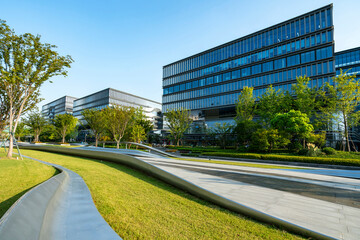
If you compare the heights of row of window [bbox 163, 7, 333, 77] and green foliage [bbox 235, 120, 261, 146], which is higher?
row of window [bbox 163, 7, 333, 77]

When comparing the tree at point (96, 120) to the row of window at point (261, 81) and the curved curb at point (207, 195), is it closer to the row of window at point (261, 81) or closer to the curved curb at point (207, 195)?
the curved curb at point (207, 195)

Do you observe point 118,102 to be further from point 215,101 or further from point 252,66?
point 252,66

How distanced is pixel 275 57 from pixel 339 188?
4485 cm

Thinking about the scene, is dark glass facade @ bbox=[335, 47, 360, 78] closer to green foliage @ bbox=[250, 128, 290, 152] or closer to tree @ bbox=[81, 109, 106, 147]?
green foliage @ bbox=[250, 128, 290, 152]

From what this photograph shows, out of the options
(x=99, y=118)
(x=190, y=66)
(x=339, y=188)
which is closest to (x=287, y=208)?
(x=339, y=188)

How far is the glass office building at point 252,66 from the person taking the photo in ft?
127

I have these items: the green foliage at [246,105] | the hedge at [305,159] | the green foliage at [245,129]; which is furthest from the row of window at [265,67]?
the hedge at [305,159]

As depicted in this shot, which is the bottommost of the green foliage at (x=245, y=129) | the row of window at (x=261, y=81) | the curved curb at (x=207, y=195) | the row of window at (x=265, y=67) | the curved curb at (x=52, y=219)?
the curved curb at (x=207, y=195)

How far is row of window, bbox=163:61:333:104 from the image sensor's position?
38.8 meters

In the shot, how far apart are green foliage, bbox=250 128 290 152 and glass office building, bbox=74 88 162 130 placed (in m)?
63.1

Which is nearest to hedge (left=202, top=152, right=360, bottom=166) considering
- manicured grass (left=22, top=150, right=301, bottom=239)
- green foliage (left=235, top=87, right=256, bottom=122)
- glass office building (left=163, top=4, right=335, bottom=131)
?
green foliage (left=235, top=87, right=256, bottom=122)

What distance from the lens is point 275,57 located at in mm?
44281

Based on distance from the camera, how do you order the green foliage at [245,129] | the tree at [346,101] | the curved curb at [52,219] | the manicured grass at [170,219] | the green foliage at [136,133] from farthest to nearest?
the green foliage at [136,133] → the green foliage at [245,129] → the tree at [346,101] → the manicured grass at [170,219] → the curved curb at [52,219]

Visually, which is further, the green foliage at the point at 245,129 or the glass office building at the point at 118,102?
the glass office building at the point at 118,102
